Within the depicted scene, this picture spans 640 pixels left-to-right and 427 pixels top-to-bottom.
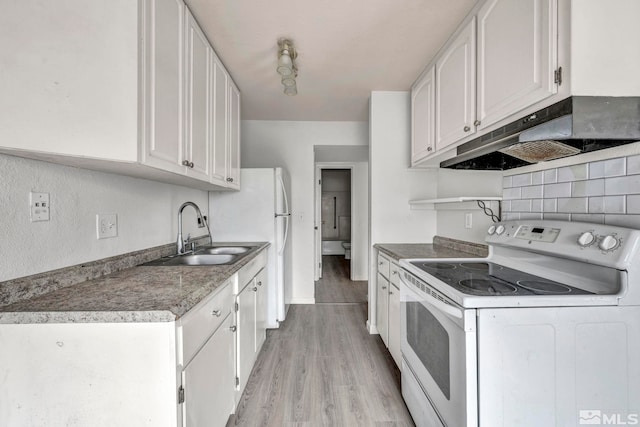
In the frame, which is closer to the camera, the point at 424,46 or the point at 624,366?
the point at 624,366

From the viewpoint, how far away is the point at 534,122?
105 centimetres

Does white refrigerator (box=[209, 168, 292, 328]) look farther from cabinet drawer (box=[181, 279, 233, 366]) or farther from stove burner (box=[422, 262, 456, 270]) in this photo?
stove burner (box=[422, 262, 456, 270])

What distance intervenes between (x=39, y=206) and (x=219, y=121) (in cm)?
115

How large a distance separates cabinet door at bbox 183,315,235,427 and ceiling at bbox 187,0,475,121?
168 cm

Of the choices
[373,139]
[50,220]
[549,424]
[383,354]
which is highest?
[373,139]

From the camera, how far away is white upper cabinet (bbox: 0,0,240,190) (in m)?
0.89

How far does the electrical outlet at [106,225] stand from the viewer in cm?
127

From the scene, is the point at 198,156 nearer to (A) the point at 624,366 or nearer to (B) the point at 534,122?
(B) the point at 534,122

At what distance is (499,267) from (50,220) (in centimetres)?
209

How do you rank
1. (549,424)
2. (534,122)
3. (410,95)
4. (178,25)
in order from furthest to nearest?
(410,95) < (178,25) < (534,122) < (549,424)

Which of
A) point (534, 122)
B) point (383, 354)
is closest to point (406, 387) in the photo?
point (383, 354)

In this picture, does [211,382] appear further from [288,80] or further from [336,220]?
[336,220]

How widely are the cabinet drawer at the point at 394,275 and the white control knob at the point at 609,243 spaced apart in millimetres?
1045

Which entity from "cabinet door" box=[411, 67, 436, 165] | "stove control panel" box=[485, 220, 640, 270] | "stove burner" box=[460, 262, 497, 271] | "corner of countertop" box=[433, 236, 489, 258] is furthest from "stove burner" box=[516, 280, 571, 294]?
"cabinet door" box=[411, 67, 436, 165]
